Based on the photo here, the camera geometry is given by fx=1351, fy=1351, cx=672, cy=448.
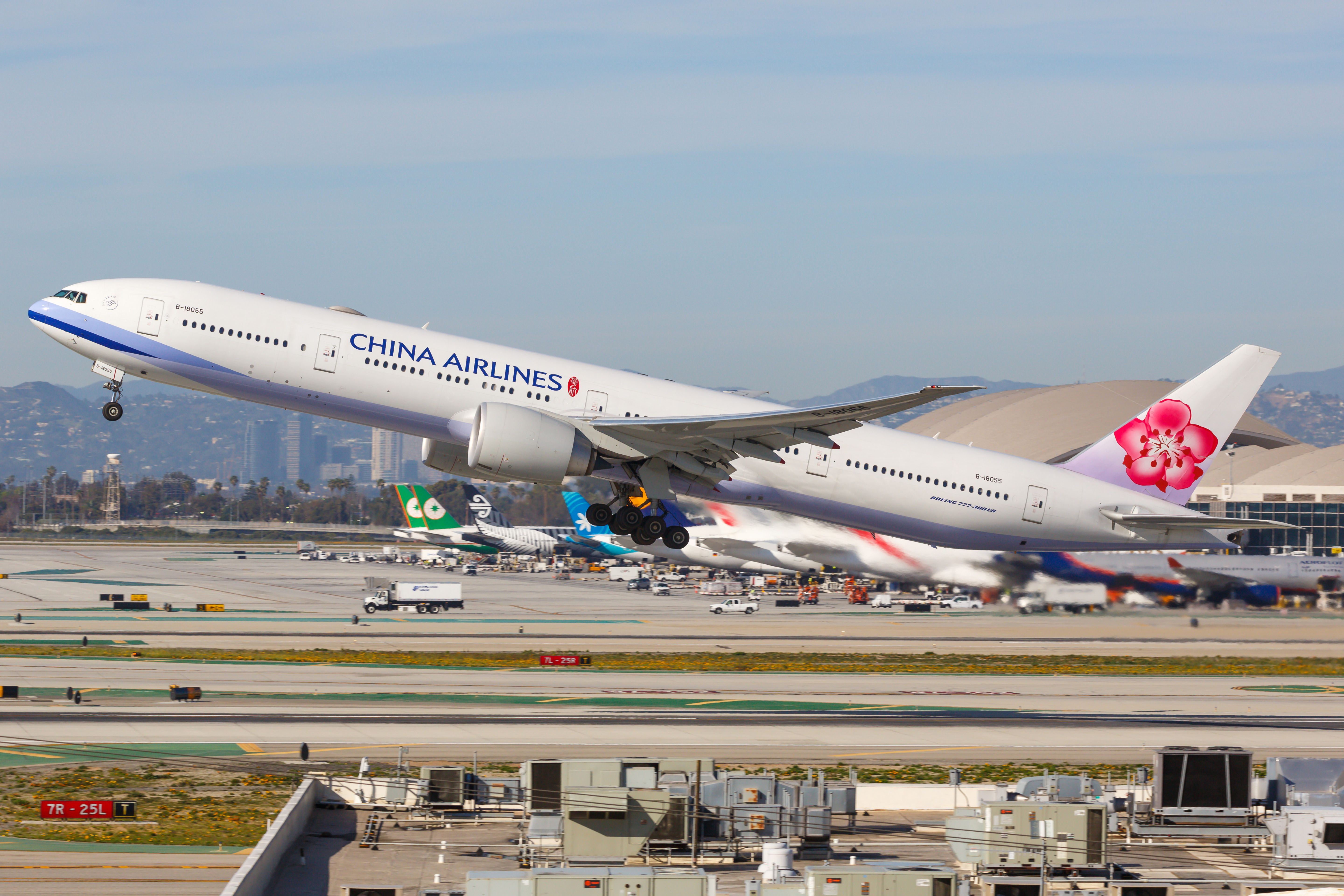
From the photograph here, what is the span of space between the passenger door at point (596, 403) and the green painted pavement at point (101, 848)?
61.9ft

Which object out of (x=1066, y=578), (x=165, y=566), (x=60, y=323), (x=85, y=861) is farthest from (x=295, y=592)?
(x=85, y=861)

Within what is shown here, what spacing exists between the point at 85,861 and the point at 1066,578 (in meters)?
54.7

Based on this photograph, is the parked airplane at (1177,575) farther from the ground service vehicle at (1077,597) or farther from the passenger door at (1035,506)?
the passenger door at (1035,506)

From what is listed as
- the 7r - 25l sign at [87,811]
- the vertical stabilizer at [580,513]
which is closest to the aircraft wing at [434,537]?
the vertical stabilizer at [580,513]

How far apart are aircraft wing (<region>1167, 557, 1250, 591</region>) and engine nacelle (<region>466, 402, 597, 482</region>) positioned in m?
42.5

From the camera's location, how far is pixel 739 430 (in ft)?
132

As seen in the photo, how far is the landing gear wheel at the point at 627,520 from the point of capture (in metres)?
45.2

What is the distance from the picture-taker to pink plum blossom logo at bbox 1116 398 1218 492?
50.2m

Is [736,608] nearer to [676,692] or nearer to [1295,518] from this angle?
[676,692]

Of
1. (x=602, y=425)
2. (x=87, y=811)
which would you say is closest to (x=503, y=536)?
(x=602, y=425)

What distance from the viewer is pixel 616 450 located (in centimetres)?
4119

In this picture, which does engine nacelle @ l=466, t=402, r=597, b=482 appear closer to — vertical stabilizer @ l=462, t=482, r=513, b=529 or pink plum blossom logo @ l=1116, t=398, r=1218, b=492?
pink plum blossom logo @ l=1116, t=398, r=1218, b=492

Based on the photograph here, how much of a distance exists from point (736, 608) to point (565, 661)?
35644 mm

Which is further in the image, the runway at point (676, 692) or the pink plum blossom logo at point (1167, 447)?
the pink plum blossom logo at point (1167, 447)
